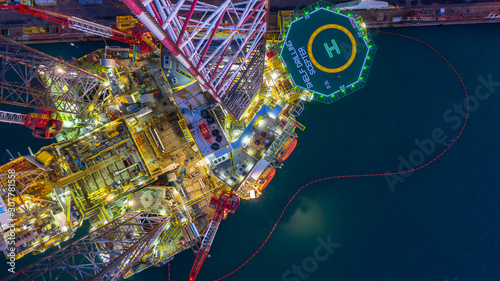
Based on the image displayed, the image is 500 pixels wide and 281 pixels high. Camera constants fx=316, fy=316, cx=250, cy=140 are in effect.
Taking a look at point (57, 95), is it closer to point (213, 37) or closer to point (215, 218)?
point (213, 37)

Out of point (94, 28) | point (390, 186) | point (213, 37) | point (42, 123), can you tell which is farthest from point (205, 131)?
point (390, 186)

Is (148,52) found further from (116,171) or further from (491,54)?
(491,54)

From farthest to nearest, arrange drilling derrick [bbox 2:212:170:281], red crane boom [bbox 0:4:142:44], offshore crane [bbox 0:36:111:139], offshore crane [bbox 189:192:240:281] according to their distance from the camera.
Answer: offshore crane [bbox 189:192:240:281] < red crane boom [bbox 0:4:142:44] < offshore crane [bbox 0:36:111:139] < drilling derrick [bbox 2:212:170:281]

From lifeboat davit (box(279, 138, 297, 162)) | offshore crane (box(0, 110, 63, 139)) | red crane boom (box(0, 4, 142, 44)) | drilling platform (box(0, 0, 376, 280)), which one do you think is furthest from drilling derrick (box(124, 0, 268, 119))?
offshore crane (box(0, 110, 63, 139))

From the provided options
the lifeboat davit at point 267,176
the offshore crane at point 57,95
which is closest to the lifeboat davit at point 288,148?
the lifeboat davit at point 267,176

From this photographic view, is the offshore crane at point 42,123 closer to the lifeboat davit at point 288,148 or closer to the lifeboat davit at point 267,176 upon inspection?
the lifeboat davit at point 267,176

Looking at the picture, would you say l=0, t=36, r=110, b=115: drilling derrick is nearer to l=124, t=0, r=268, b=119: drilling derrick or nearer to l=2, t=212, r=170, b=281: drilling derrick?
l=2, t=212, r=170, b=281: drilling derrick

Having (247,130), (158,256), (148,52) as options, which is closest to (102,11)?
(148,52)
